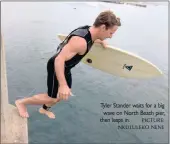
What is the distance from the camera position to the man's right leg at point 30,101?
2588 mm

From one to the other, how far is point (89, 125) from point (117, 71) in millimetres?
421

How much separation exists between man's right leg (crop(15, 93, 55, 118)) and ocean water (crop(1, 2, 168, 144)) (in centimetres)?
3

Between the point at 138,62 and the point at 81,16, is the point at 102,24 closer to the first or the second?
the point at 81,16

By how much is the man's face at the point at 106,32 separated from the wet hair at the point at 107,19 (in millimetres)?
22

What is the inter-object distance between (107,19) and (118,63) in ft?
1.16

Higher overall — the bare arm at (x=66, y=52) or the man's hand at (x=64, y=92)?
the bare arm at (x=66, y=52)

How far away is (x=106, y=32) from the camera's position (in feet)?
8.11

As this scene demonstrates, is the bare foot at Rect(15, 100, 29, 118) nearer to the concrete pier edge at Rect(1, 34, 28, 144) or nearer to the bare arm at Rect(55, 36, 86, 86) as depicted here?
the concrete pier edge at Rect(1, 34, 28, 144)

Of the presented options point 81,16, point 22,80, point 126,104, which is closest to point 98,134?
point 126,104

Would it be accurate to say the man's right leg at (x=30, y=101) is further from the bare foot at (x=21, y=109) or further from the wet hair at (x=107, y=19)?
the wet hair at (x=107, y=19)

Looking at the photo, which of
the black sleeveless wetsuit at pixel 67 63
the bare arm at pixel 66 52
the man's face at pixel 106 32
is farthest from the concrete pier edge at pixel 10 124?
the man's face at pixel 106 32

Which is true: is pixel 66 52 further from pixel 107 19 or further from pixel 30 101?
pixel 30 101

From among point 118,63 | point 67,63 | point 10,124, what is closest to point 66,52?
point 67,63

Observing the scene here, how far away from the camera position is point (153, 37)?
2.55m
